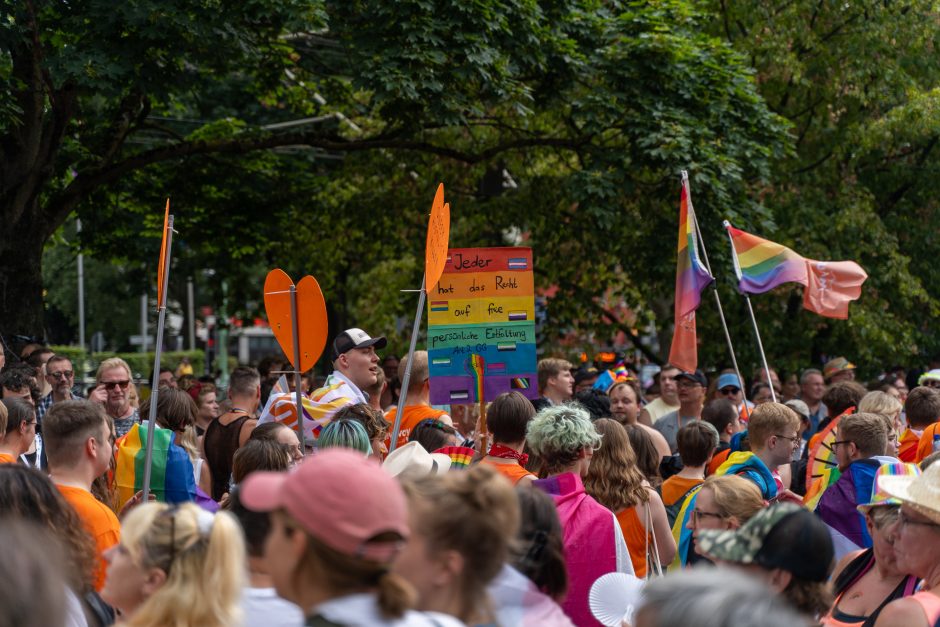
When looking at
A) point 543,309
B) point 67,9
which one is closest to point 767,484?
point 67,9

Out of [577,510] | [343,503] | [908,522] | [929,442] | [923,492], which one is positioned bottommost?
[929,442]

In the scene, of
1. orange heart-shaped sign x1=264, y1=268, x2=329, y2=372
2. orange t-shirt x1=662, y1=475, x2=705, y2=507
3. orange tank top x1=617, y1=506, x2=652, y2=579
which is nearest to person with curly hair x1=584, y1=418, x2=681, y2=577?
orange tank top x1=617, y1=506, x2=652, y2=579

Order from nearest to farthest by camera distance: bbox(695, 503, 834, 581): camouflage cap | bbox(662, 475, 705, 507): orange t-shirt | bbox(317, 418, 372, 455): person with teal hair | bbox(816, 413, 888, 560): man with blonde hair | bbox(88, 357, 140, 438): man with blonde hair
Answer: bbox(695, 503, 834, 581): camouflage cap, bbox(317, 418, 372, 455): person with teal hair, bbox(816, 413, 888, 560): man with blonde hair, bbox(662, 475, 705, 507): orange t-shirt, bbox(88, 357, 140, 438): man with blonde hair

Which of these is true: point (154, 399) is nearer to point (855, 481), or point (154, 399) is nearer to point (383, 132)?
point (855, 481)

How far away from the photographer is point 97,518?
458cm

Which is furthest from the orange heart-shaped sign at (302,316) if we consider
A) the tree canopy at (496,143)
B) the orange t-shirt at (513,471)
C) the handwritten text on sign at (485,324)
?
the tree canopy at (496,143)

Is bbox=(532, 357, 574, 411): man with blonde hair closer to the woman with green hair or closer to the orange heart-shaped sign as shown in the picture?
the orange heart-shaped sign

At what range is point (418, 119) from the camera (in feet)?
47.7

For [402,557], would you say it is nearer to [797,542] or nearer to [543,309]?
[797,542]

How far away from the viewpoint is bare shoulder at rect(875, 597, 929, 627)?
3.60m

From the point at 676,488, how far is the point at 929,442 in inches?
90.8

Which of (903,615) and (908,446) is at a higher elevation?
(903,615)

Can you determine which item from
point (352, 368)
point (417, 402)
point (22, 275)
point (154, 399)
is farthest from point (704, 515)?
point (22, 275)

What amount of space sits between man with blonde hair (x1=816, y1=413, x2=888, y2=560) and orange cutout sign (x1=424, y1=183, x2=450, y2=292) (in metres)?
2.50
